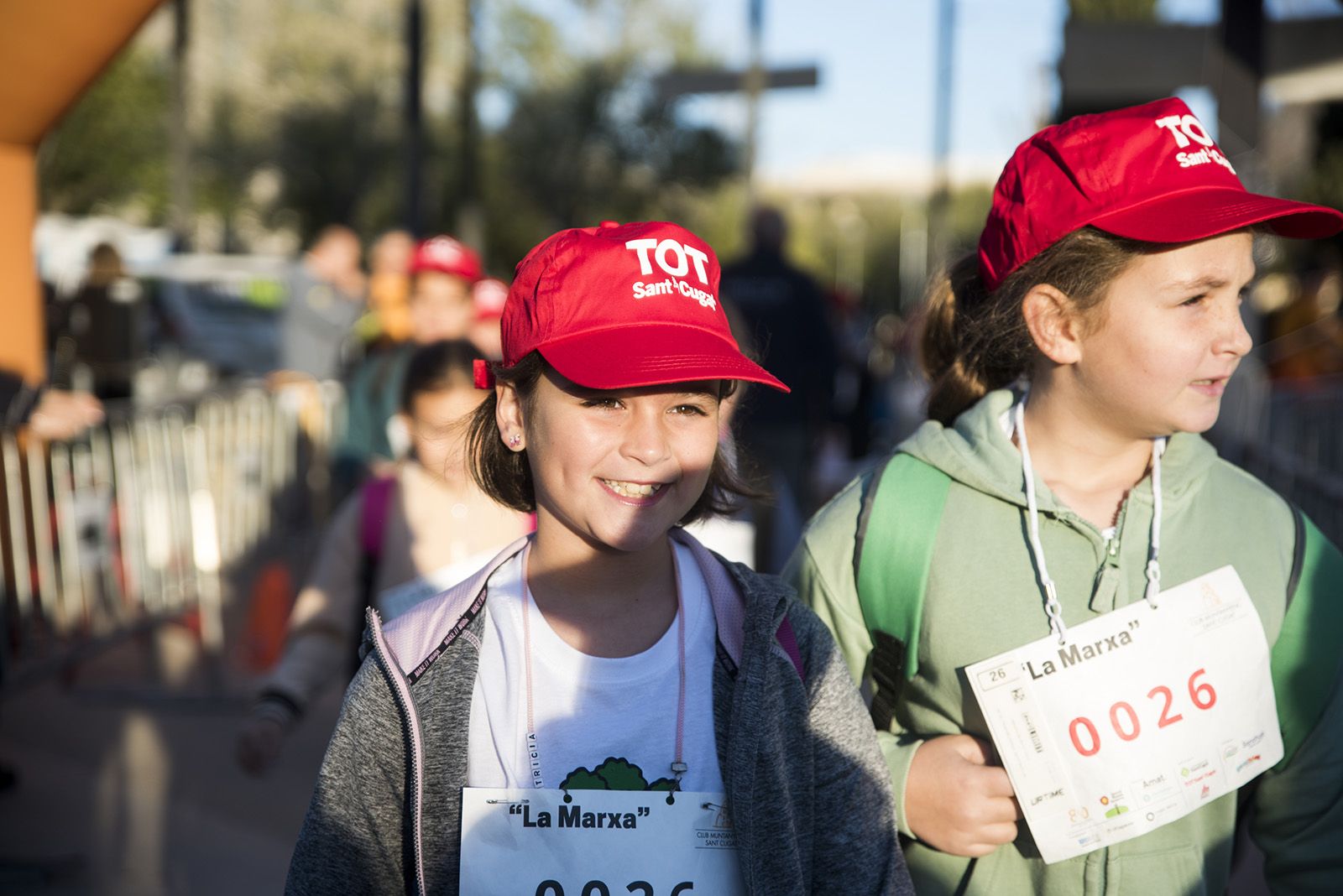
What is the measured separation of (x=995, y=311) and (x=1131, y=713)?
75 cm

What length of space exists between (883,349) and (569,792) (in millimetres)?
22473

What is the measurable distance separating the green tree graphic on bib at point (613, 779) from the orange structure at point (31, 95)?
3828 millimetres

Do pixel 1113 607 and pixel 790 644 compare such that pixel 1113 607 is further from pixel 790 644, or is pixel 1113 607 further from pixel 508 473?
pixel 508 473

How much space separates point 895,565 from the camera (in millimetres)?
2283

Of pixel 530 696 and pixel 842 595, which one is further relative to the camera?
pixel 842 595

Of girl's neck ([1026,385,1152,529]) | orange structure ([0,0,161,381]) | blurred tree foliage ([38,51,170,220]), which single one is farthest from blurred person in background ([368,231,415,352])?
blurred tree foliage ([38,51,170,220])

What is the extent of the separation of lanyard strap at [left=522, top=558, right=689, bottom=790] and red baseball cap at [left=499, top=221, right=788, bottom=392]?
0.36 metres

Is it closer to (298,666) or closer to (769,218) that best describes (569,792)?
(298,666)

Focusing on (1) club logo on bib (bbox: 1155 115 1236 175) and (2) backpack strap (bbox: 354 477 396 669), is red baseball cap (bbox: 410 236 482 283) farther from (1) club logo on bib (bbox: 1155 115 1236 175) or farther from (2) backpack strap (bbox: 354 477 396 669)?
(1) club logo on bib (bbox: 1155 115 1236 175)

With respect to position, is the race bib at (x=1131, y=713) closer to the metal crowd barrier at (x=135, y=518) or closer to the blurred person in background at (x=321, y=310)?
the metal crowd barrier at (x=135, y=518)

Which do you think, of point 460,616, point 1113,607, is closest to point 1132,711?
point 1113,607

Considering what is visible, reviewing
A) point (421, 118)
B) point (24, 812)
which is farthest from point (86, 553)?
point (421, 118)

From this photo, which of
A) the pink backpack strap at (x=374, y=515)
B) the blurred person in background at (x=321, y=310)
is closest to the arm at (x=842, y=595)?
the pink backpack strap at (x=374, y=515)

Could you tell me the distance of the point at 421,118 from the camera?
43.1 feet
